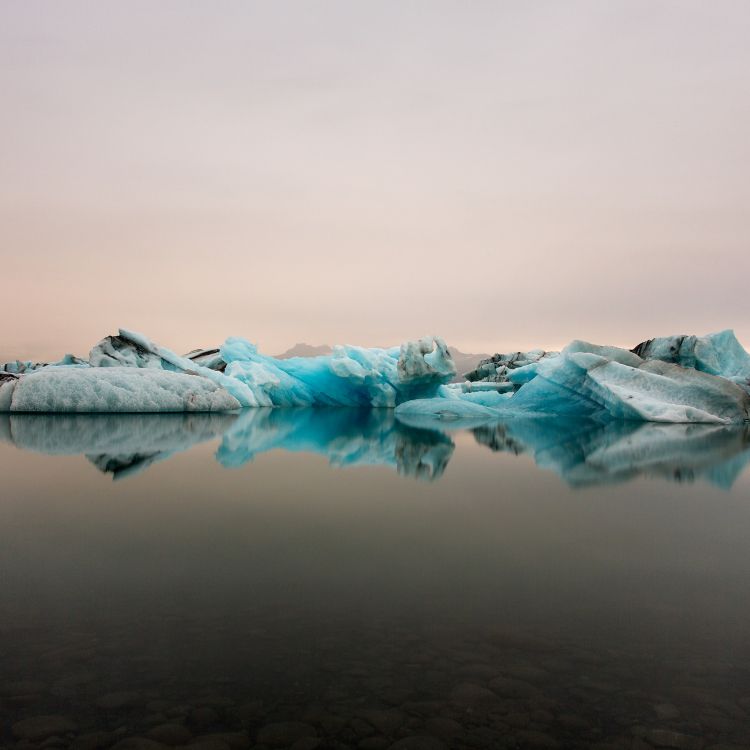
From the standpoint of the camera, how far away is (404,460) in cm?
548

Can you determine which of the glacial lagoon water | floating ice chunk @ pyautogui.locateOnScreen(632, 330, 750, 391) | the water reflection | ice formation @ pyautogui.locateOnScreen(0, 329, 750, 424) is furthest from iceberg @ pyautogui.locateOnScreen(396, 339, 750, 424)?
the glacial lagoon water

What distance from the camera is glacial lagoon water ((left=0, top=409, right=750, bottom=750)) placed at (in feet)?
3.85

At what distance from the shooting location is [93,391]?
11.3m

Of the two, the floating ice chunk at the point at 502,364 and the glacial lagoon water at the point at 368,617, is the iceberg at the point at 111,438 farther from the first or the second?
the floating ice chunk at the point at 502,364

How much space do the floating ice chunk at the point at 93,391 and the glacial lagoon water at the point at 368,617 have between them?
26.6ft

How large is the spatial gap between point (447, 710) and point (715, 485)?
157 inches

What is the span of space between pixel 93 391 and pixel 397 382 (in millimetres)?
8370

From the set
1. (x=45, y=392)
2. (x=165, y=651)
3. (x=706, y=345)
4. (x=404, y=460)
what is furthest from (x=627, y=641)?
(x=706, y=345)

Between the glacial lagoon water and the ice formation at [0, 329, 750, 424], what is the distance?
851 centimetres

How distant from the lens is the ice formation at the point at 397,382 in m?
11.6

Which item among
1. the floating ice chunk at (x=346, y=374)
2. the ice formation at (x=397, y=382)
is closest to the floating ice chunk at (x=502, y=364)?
the ice formation at (x=397, y=382)

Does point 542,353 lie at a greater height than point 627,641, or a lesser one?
greater

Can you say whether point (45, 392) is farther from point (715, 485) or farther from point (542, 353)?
point (542, 353)

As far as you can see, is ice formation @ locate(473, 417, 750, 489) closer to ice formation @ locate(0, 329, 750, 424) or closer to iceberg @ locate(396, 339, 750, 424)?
iceberg @ locate(396, 339, 750, 424)
